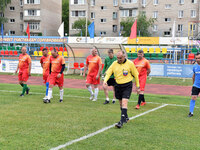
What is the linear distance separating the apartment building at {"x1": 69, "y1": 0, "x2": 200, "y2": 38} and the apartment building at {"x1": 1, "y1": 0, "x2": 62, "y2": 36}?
8369 mm

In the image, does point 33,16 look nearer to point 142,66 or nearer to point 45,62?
point 45,62

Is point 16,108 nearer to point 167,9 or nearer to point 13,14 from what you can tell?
point 167,9

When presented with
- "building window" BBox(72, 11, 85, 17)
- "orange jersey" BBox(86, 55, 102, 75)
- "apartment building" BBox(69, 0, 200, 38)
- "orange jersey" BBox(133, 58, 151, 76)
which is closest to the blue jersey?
"orange jersey" BBox(133, 58, 151, 76)

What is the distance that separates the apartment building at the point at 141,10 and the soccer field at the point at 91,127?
4596cm

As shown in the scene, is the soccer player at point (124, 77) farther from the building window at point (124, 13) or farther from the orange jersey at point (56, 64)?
the building window at point (124, 13)

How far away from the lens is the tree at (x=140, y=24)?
178 feet

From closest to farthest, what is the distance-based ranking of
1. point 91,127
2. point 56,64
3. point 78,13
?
point 91,127
point 56,64
point 78,13

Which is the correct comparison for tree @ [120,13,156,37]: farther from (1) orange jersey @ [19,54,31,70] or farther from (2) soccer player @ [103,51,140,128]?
(2) soccer player @ [103,51,140,128]

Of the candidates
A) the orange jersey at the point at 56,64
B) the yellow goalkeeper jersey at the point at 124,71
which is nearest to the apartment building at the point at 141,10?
the orange jersey at the point at 56,64

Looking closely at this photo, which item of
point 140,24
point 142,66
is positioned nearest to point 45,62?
point 142,66

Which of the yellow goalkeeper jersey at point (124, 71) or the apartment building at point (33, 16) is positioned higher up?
the apartment building at point (33, 16)

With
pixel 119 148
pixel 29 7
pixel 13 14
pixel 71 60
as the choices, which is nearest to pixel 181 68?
pixel 71 60

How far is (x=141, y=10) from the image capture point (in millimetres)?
59125

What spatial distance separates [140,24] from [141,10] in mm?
6200
